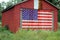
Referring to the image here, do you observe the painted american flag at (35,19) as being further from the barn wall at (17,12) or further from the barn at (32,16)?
the barn wall at (17,12)

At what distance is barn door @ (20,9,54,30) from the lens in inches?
962

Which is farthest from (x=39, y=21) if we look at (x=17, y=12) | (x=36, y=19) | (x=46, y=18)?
(x=17, y=12)

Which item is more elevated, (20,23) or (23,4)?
(23,4)

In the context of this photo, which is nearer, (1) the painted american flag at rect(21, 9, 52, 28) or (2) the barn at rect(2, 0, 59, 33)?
(2) the barn at rect(2, 0, 59, 33)

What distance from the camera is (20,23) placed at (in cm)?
2444

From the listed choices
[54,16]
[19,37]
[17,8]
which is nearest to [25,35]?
[19,37]

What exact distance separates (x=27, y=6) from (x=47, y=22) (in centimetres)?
252

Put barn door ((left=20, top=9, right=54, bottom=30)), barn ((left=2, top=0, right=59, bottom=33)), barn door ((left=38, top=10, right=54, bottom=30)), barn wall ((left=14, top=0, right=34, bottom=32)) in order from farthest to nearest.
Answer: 1. barn door ((left=38, top=10, right=54, bottom=30))
2. barn door ((left=20, top=9, right=54, bottom=30))
3. barn ((left=2, top=0, right=59, bottom=33))
4. barn wall ((left=14, top=0, right=34, bottom=32))

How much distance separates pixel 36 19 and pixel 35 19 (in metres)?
0.11

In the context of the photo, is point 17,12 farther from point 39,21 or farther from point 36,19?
point 39,21

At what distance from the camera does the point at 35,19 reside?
24.9 metres

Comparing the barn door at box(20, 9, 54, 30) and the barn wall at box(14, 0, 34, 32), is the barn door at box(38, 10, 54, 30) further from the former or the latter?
the barn wall at box(14, 0, 34, 32)

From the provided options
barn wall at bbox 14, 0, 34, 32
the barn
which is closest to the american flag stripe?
the barn

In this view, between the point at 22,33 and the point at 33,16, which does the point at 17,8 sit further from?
the point at 22,33
